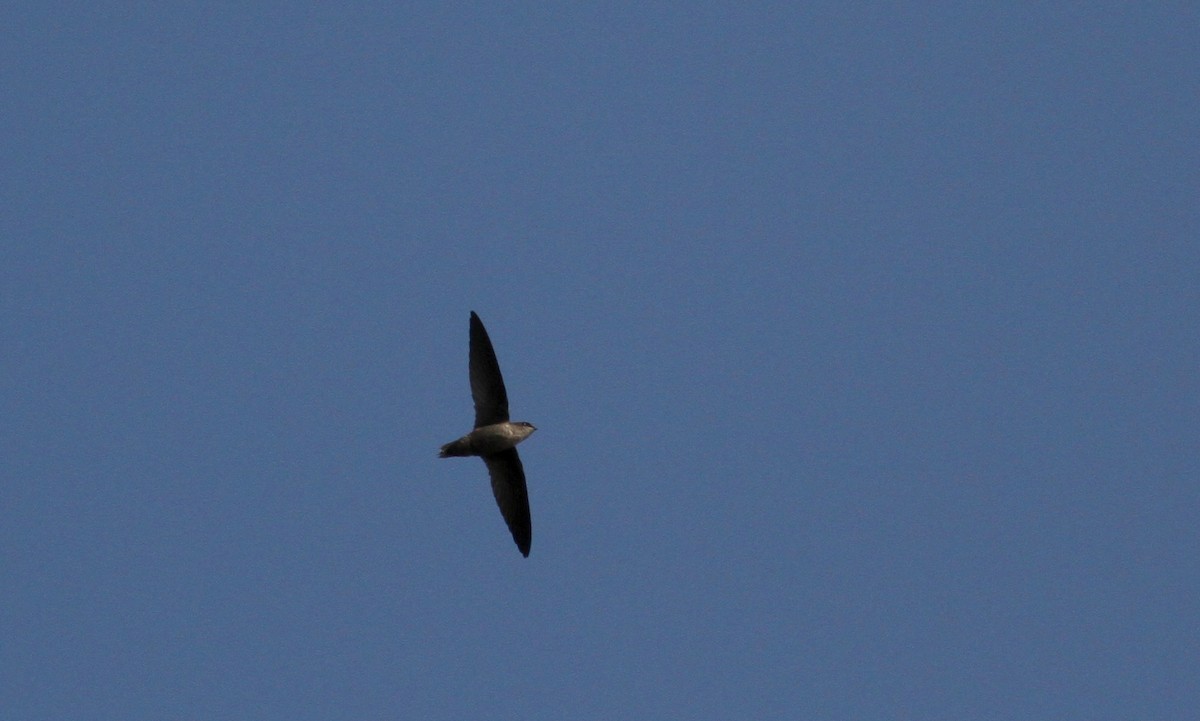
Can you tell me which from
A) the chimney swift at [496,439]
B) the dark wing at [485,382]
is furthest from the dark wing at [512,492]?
the dark wing at [485,382]

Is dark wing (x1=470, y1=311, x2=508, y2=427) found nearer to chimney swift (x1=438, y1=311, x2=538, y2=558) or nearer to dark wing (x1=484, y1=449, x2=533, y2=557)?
chimney swift (x1=438, y1=311, x2=538, y2=558)

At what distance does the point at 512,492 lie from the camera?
24.6m

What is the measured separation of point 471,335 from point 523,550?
12.8ft

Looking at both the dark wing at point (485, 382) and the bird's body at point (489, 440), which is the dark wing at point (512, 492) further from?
the dark wing at point (485, 382)

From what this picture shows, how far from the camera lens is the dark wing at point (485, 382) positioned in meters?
24.1

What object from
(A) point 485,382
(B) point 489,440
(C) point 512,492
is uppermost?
(A) point 485,382

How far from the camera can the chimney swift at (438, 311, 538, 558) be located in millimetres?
23781

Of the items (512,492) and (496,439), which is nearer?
(496,439)

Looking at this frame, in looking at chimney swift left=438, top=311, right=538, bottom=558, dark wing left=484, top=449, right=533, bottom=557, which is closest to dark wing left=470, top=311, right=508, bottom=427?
chimney swift left=438, top=311, right=538, bottom=558

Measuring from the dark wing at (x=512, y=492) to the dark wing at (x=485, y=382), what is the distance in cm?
69

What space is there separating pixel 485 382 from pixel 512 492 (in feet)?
6.67

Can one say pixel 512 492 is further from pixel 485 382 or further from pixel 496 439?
pixel 485 382

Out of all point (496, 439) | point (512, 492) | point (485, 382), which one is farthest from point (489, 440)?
point (512, 492)

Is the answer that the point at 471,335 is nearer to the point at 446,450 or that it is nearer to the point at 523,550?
the point at 446,450
